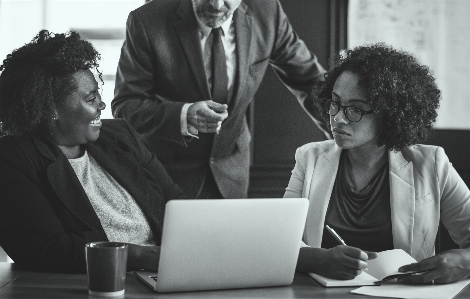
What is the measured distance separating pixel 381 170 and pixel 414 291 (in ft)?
2.71

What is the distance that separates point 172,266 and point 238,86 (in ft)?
5.42

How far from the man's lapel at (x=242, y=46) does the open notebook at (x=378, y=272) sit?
1391 millimetres

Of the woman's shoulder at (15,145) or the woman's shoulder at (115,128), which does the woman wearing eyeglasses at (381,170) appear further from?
the woman's shoulder at (15,145)

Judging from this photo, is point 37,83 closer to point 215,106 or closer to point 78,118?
point 78,118

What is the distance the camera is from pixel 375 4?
3.46 meters

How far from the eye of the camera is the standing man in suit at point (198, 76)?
2635mm

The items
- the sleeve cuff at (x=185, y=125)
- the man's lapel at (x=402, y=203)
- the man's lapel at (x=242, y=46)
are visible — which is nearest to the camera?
the man's lapel at (x=402, y=203)

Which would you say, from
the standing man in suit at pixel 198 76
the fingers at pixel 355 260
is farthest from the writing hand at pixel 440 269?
the standing man in suit at pixel 198 76

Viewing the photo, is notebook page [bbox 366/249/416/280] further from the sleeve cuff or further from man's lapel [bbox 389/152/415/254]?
the sleeve cuff

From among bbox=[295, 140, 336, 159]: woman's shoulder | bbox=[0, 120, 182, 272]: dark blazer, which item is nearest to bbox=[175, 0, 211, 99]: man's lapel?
bbox=[295, 140, 336, 159]: woman's shoulder

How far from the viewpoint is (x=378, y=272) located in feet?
4.78

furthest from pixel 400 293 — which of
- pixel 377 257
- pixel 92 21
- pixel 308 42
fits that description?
pixel 92 21

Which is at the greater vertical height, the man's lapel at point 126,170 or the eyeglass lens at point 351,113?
the eyeglass lens at point 351,113

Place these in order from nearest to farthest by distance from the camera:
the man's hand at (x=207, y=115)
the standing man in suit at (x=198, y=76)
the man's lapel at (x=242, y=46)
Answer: the man's hand at (x=207, y=115) < the standing man in suit at (x=198, y=76) < the man's lapel at (x=242, y=46)
